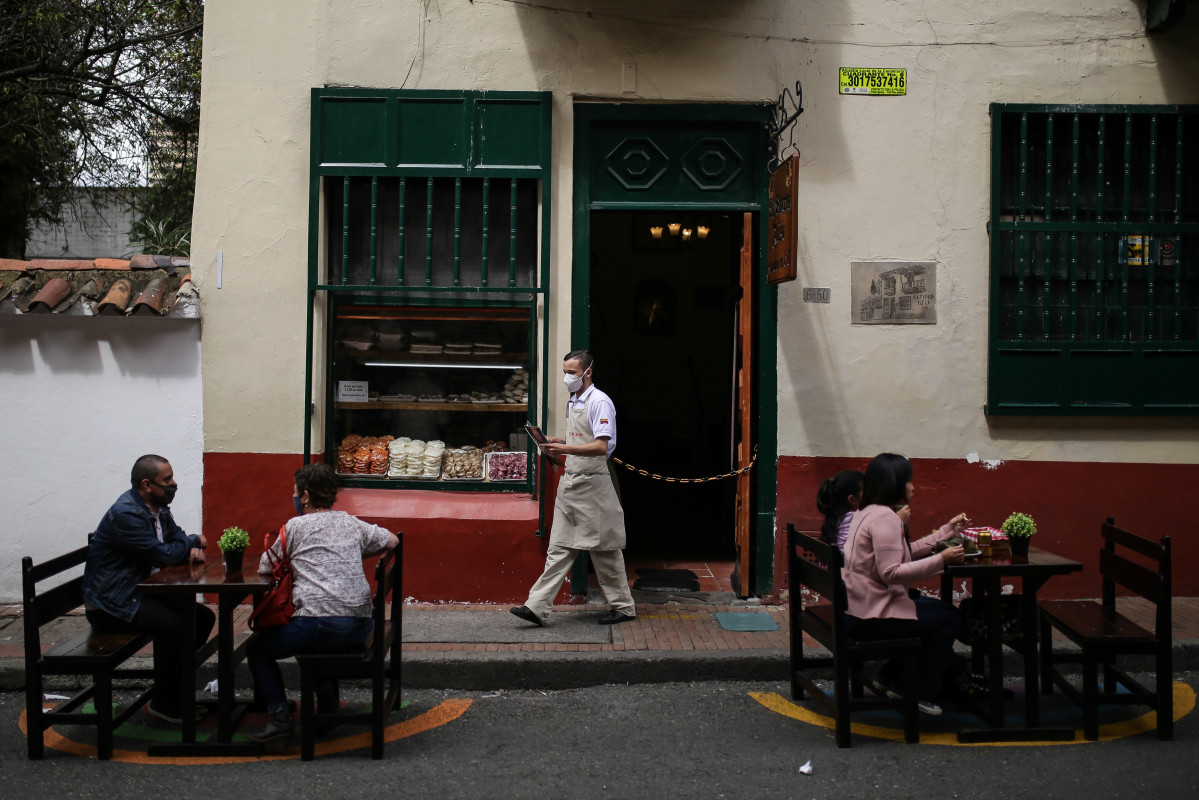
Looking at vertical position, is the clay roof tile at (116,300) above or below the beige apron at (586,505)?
above

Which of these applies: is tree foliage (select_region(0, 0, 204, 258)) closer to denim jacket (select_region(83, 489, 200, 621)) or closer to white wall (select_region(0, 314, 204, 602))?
white wall (select_region(0, 314, 204, 602))

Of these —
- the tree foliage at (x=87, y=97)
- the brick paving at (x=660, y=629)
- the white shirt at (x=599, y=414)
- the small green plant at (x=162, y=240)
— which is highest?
the tree foliage at (x=87, y=97)

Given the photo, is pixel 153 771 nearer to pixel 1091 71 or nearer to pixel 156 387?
pixel 156 387

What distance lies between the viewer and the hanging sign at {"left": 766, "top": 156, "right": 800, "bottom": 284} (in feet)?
20.3

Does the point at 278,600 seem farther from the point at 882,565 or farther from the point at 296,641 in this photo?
the point at 882,565

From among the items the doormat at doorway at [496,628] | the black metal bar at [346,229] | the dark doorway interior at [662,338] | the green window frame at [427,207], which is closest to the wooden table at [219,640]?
the doormat at doorway at [496,628]

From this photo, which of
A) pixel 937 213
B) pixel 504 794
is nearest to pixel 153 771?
pixel 504 794

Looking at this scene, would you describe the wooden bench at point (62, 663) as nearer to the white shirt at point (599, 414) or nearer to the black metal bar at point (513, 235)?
the white shirt at point (599, 414)

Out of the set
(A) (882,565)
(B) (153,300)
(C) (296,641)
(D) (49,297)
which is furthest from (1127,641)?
(D) (49,297)

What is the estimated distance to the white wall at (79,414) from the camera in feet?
22.9

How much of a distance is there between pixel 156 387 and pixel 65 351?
2.23 ft

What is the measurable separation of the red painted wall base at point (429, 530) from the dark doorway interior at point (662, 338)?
19.4ft

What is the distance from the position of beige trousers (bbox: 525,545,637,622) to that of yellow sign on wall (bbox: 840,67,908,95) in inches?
147

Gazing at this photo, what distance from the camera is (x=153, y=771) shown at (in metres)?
4.47
